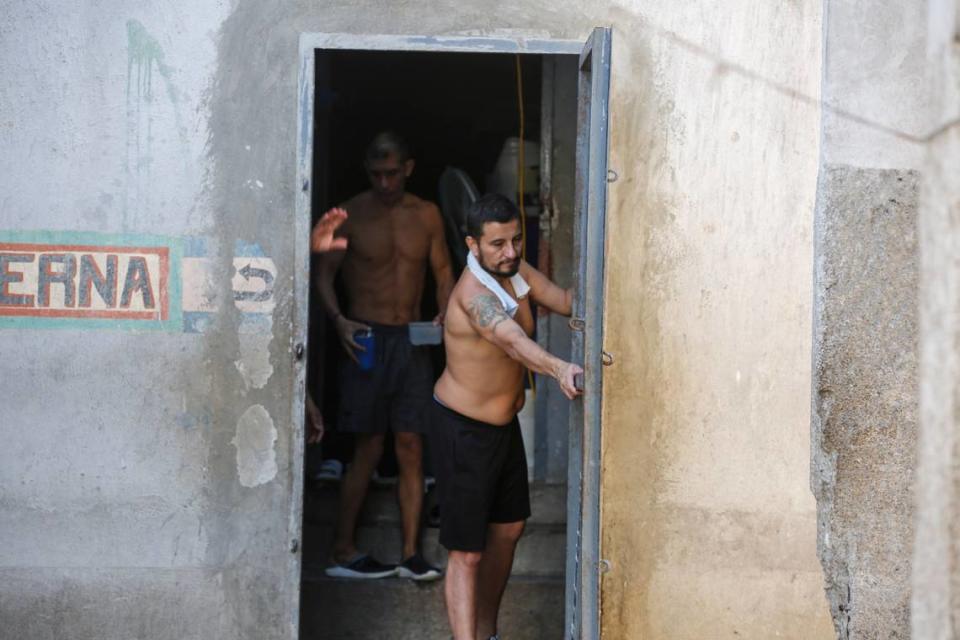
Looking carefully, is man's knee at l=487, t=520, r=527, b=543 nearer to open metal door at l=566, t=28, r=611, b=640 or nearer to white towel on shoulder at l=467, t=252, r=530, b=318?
open metal door at l=566, t=28, r=611, b=640

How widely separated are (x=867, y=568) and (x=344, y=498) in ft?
7.84

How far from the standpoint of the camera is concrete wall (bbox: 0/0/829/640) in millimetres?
4859

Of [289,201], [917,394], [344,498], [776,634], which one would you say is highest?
[289,201]

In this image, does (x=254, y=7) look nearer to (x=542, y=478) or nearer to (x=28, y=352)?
(x=28, y=352)

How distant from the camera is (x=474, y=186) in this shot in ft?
22.4

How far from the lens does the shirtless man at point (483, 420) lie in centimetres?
491

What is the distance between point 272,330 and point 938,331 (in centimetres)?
264

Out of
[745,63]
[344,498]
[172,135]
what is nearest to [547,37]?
[745,63]

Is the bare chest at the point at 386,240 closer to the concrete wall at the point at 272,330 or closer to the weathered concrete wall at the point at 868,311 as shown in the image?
the concrete wall at the point at 272,330

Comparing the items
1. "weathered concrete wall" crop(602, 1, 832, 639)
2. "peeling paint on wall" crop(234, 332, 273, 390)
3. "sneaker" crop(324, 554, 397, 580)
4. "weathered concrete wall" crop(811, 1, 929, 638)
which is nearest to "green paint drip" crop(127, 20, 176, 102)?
"peeling paint on wall" crop(234, 332, 273, 390)

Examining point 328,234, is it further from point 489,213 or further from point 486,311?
point 486,311

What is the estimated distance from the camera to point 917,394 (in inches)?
194

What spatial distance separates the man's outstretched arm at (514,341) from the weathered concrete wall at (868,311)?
1128 millimetres

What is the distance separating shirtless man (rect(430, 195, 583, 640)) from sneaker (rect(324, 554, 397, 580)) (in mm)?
635
